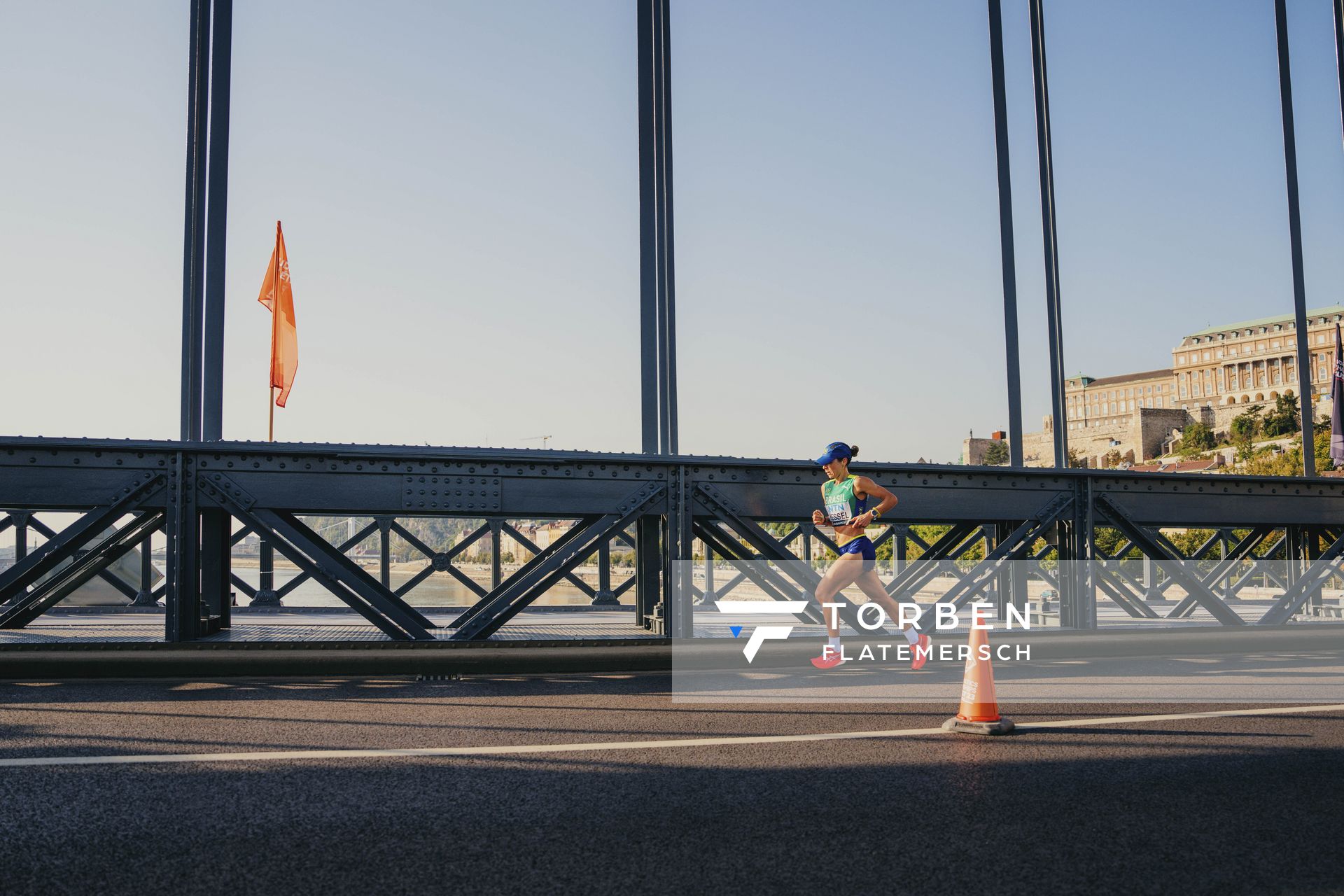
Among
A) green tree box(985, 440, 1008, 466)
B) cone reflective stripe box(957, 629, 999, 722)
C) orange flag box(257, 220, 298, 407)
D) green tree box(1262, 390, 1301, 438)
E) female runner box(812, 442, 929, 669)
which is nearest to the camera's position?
cone reflective stripe box(957, 629, 999, 722)

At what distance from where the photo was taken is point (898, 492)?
1008cm

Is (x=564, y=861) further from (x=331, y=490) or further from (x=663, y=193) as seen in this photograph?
(x=663, y=193)

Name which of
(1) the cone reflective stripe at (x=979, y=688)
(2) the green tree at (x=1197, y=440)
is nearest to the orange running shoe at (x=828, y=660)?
(1) the cone reflective stripe at (x=979, y=688)

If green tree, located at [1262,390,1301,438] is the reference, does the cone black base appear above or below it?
below

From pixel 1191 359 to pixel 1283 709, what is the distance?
166 meters

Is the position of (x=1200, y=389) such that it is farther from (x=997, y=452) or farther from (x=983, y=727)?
(x=983, y=727)

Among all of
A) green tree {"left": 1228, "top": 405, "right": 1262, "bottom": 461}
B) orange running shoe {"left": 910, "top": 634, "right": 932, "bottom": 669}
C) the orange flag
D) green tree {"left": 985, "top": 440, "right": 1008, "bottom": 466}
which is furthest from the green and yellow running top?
green tree {"left": 985, "top": 440, "right": 1008, "bottom": 466}

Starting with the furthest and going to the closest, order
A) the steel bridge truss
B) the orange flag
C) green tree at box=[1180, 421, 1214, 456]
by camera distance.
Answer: green tree at box=[1180, 421, 1214, 456], the orange flag, the steel bridge truss

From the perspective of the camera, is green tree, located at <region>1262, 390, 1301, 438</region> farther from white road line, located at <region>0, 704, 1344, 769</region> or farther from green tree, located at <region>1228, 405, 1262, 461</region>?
white road line, located at <region>0, 704, 1344, 769</region>

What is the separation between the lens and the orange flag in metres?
12.5

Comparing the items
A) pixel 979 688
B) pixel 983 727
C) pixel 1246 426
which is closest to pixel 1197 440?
pixel 1246 426

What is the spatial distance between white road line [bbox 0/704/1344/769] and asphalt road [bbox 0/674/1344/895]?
0.09 m

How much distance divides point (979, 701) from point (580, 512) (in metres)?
4.24

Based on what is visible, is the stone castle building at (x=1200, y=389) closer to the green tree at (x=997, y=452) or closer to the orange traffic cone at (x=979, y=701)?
the green tree at (x=997, y=452)
